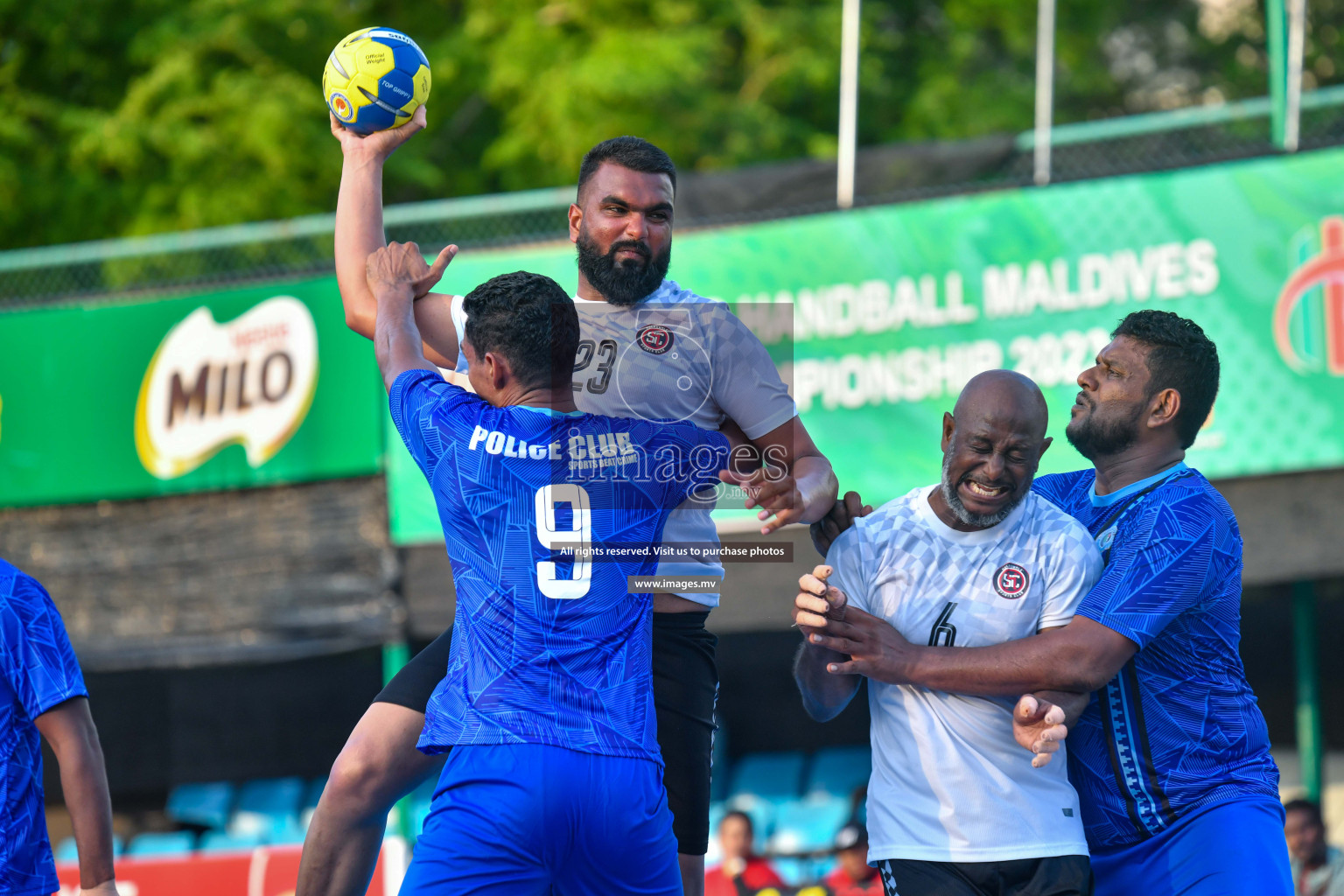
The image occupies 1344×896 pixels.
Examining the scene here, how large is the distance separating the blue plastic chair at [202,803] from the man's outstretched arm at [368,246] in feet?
27.0

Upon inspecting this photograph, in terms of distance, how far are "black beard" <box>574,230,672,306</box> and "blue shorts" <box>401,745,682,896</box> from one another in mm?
1433

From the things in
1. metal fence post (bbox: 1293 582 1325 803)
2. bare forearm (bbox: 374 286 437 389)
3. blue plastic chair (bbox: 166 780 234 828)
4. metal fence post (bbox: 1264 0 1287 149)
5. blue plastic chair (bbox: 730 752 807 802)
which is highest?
metal fence post (bbox: 1264 0 1287 149)

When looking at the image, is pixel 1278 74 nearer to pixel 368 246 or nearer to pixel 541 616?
pixel 368 246

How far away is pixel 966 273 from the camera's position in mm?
8727

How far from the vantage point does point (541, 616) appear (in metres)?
3.28

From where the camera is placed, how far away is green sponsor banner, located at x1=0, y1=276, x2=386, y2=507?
31.4ft

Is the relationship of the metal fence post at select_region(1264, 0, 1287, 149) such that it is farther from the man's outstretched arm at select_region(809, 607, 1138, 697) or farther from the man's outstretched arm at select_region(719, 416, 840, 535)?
the man's outstretched arm at select_region(809, 607, 1138, 697)

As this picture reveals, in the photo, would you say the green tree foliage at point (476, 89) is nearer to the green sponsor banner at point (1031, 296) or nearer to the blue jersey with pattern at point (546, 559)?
the green sponsor banner at point (1031, 296)

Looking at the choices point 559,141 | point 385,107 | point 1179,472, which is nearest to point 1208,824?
point 1179,472

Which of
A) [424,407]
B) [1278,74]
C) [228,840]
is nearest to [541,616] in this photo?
[424,407]


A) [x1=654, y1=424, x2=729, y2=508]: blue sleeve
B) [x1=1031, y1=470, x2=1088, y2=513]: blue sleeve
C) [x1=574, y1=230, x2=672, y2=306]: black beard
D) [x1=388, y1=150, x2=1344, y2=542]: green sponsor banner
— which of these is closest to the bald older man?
[x1=654, y1=424, x2=729, y2=508]: blue sleeve

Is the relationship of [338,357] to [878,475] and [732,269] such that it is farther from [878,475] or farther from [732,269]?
[878,475]

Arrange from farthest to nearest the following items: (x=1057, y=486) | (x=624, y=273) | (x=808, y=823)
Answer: (x=808, y=823) → (x=1057, y=486) → (x=624, y=273)

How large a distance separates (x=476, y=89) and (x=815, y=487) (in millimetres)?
13938
